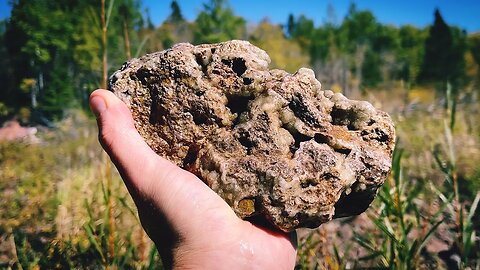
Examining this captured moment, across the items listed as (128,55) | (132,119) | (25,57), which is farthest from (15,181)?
(25,57)

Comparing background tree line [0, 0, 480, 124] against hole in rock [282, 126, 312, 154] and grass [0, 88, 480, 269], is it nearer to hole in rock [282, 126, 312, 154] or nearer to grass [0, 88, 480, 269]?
grass [0, 88, 480, 269]

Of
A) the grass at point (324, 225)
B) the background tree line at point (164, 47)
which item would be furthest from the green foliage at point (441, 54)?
the grass at point (324, 225)

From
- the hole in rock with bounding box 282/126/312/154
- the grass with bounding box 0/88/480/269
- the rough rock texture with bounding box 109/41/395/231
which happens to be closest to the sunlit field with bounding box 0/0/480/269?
the grass with bounding box 0/88/480/269

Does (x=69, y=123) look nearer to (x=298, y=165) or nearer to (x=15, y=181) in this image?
(x=15, y=181)

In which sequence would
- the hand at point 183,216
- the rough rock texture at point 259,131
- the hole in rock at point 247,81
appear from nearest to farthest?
1. the hand at point 183,216
2. the rough rock texture at point 259,131
3. the hole in rock at point 247,81

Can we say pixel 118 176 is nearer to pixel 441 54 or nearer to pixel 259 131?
pixel 259 131

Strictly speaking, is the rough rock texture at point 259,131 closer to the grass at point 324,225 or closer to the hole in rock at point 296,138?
the hole in rock at point 296,138
